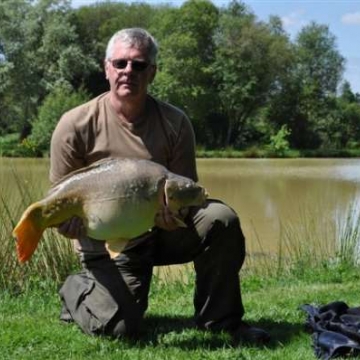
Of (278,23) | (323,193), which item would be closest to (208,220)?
(323,193)

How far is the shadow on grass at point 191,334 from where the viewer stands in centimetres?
337

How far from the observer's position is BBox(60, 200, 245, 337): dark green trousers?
3.50 meters

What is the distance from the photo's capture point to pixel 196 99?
44.2 m

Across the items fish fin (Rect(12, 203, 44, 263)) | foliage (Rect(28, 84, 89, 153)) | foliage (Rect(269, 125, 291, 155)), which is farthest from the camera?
foliage (Rect(269, 125, 291, 155))

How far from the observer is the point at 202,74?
45.0m

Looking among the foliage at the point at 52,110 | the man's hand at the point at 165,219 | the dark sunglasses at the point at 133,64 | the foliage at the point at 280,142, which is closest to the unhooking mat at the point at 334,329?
the man's hand at the point at 165,219

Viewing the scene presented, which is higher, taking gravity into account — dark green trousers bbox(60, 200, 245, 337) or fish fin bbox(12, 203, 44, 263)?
fish fin bbox(12, 203, 44, 263)

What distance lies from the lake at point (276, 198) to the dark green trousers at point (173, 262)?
9.45 feet

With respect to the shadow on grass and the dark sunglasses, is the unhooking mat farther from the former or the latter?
the dark sunglasses

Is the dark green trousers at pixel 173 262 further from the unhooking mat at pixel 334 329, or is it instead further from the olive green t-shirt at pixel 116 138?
the unhooking mat at pixel 334 329

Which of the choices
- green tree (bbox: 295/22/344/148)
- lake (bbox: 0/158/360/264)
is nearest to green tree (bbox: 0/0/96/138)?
green tree (bbox: 295/22/344/148)

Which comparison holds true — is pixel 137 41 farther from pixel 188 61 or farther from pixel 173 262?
pixel 188 61

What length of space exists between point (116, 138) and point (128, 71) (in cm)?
35

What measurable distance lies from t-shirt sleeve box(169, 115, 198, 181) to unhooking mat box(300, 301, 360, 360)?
946 millimetres
